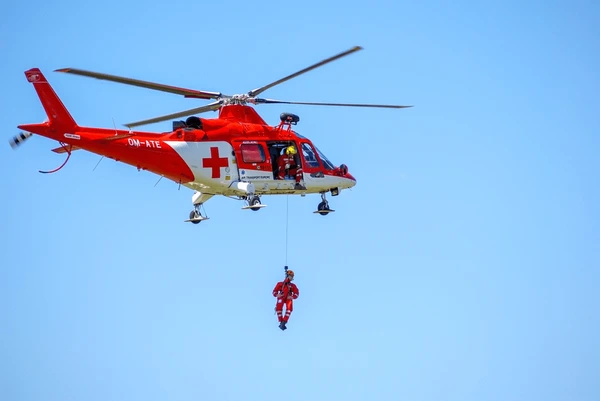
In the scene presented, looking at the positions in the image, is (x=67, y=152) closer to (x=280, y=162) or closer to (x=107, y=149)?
(x=107, y=149)

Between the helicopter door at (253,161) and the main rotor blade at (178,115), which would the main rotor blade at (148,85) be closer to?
the main rotor blade at (178,115)

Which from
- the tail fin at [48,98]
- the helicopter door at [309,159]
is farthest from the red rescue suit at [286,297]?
the tail fin at [48,98]

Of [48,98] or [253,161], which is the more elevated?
[48,98]

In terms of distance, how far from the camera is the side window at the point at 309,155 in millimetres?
43406

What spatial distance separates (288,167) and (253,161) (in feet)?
4.43

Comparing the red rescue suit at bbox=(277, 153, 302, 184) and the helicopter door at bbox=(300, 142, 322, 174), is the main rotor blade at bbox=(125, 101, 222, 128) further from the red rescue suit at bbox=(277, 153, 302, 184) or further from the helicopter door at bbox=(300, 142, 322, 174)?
the helicopter door at bbox=(300, 142, 322, 174)

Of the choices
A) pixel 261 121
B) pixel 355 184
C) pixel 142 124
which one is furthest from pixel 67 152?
pixel 355 184

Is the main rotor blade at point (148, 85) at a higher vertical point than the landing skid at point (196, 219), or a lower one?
higher

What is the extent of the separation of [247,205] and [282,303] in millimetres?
3100

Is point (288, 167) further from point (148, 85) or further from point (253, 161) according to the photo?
point (148, 85)

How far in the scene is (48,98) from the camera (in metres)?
38.8

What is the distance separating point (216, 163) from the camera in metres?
41.1

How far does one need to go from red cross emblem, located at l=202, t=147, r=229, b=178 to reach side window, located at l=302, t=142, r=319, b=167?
3.28 m

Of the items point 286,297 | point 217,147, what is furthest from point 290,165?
point 286,297
